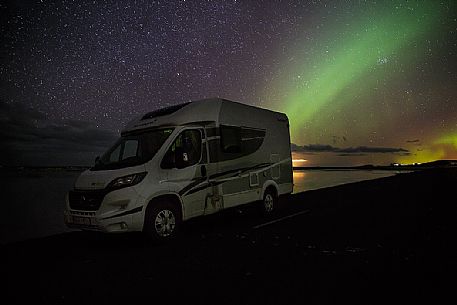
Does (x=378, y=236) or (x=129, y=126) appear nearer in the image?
(x=378, y=236)

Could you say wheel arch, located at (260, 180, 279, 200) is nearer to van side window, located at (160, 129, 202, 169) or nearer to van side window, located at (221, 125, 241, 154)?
van side window, located at (221, 125, 241, 154)

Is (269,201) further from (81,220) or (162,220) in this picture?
(81,220)

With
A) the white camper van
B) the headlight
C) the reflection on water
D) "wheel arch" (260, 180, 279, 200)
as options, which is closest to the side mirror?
the white camper van

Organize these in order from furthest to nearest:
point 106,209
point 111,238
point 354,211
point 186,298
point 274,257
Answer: point 354,211, point 111,238, point 106,209, point 274,257, point 186,298

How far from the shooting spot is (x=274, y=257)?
5012 mm

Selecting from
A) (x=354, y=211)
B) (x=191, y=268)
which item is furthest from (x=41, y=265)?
(x=354, y=211)

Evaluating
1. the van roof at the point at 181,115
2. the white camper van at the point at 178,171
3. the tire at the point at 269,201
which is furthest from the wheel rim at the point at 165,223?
the tire at the point at 269,201

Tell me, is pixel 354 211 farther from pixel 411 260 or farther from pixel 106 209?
pixel 106 209

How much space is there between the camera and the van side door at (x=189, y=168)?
6270 millimetres

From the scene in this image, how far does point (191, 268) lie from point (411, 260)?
11.3 ft

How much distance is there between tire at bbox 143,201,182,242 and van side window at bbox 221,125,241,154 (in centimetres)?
212

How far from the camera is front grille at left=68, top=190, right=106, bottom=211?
18.8ft

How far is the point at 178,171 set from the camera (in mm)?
6438

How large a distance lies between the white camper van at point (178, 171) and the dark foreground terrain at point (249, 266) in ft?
2.18
